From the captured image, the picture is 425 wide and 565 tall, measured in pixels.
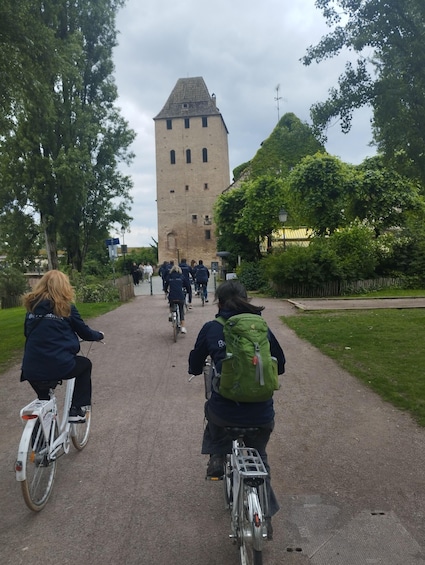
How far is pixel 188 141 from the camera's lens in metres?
66.1

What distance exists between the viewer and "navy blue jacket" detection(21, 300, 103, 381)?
383cm

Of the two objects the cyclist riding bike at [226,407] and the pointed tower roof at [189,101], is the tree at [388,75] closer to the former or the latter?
the cyclist riding bike at [226,407]

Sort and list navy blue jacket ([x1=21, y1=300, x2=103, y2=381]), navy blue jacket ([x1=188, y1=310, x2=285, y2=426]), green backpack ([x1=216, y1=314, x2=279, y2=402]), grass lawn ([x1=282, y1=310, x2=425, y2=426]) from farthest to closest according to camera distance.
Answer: grass lawn ([x1=282, y1=310, x2=425, y2=426]) → navy blue jacket ([x1=21, y1=300, x2=103, y2=381]) → navy blue jacket ([x1=188, y1=310, x2=285, y2=426]) → green backpack ([x1=216, y1=314, x2=279, y2=402])

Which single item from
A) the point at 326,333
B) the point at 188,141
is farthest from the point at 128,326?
the point at 188,141

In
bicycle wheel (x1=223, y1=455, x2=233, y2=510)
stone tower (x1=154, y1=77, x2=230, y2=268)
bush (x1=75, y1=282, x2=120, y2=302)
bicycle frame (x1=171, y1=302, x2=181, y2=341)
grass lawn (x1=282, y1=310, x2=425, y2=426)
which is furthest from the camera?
stone tower (x1=154, y1=77, x2=230, y2=268)

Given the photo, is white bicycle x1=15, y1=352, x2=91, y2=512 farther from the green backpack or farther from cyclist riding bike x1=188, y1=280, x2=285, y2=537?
the green backpack

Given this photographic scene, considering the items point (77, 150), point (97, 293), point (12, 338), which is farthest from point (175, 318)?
point (77, 150)

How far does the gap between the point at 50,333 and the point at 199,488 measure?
176cm

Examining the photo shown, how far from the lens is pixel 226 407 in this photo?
306cm

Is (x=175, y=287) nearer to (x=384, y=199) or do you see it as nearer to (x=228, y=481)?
(x=228, y=481)

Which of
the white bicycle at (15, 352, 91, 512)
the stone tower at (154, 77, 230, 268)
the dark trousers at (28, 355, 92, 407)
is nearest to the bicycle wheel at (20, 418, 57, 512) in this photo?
the white bicycle at (15, 352, 91, 512)

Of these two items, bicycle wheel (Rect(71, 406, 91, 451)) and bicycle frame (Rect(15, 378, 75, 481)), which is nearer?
bicycle frame (Rect(15, 378, 75, 481))

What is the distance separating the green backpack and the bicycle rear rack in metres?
0.33

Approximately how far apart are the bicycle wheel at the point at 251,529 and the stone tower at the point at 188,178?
208 ft
